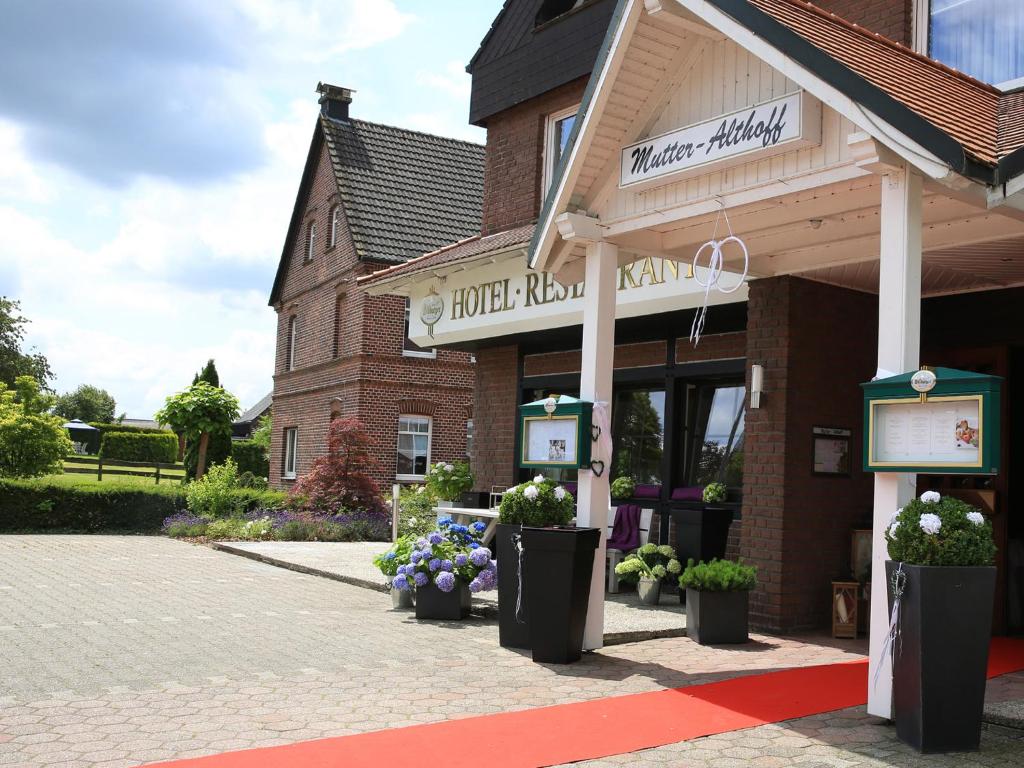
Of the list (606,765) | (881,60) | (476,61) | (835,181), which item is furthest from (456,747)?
(476,61)

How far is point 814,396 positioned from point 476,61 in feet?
29.6

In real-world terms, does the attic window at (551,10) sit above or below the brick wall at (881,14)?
above

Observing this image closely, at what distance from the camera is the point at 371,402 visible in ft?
79.7

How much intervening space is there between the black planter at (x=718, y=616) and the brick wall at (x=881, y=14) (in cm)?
553

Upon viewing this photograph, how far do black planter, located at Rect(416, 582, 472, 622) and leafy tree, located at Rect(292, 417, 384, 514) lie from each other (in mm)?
10808

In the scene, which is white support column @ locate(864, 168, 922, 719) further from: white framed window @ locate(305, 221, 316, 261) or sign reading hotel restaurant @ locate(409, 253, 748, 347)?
white framed window @ locate(305, 221, 316, 261)

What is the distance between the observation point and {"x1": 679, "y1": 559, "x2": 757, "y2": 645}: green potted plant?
8.20 m

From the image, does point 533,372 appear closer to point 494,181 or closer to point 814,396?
point 494,181

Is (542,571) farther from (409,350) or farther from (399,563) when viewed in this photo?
(409,350)

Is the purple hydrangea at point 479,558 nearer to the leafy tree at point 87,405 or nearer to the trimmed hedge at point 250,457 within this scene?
the trimmed hedge at point 250,457

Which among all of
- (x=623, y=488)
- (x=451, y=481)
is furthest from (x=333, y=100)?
(x=623, y=488)

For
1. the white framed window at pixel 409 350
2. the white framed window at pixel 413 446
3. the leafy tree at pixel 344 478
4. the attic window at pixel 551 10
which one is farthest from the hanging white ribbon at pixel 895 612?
the white framed window at pixel 409 350

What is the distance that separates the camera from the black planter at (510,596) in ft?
25.3

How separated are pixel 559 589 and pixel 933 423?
2.94 meters
